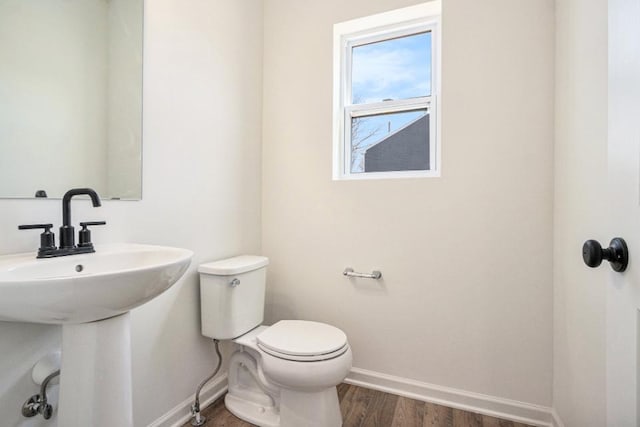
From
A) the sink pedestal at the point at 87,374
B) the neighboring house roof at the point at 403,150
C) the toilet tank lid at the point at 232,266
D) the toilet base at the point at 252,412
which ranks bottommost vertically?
the toilet base at the point at 252,412

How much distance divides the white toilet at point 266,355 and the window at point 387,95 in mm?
905

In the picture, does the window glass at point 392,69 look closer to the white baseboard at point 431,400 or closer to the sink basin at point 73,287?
the sink basin at point 73,287

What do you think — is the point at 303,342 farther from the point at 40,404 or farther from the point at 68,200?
the point at 68,200

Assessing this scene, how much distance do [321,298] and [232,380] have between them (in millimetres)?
661

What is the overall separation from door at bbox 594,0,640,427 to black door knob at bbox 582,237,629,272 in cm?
1

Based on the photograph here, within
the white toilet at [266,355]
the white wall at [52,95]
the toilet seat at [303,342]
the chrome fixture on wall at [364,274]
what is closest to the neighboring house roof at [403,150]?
the chrome fixture on wall at [364,274]

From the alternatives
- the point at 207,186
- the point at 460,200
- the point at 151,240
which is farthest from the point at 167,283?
the point at 460,200

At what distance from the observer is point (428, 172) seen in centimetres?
178

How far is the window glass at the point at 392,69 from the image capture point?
73.9 inches

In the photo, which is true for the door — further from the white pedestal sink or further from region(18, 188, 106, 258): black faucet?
region(18, 188, 106, 258): black faucet

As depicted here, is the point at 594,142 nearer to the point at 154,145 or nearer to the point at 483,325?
the point at 483,325

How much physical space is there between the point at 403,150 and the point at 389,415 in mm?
1442

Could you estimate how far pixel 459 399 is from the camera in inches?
63.9

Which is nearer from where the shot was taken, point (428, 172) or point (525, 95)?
point (525, 95)
